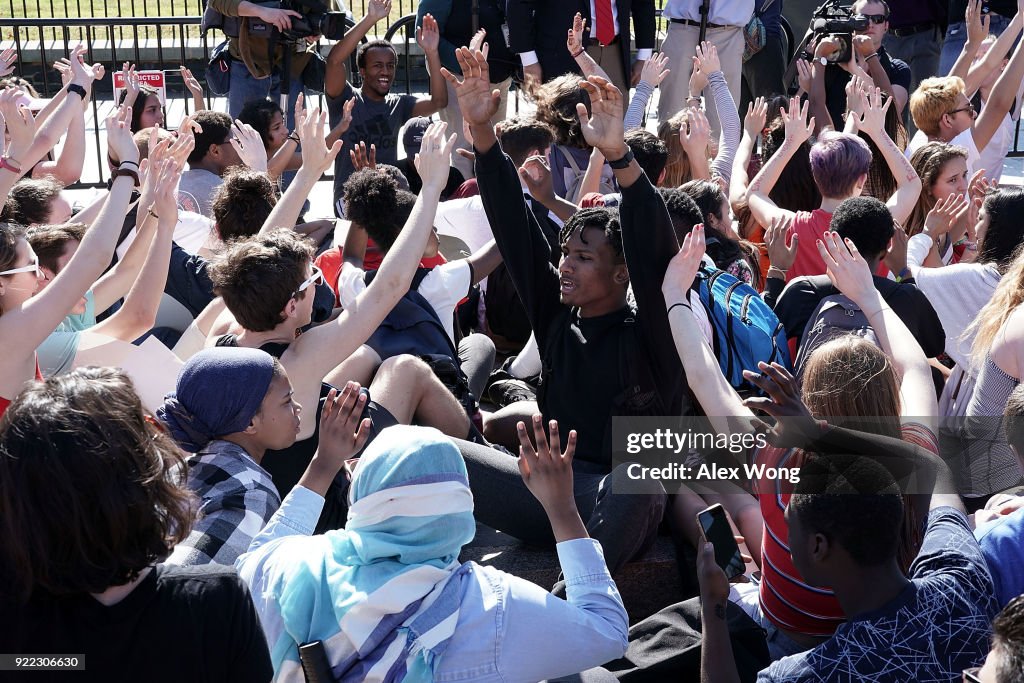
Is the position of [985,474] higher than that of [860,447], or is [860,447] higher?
[860,447]

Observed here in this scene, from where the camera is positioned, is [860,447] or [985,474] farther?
[985,474]

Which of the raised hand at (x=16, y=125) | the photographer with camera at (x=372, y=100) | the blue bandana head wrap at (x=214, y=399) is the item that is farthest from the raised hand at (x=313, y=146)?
the photographer with camera at (x=372, y=100)

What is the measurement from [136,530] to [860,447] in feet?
4.97

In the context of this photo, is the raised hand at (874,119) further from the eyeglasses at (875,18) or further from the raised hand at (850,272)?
the eyeglasses at (875,18)

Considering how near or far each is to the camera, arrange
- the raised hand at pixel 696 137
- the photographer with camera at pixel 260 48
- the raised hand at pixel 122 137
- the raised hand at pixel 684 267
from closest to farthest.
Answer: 1. the raised hand at pixel 684 267
2. the raised hand at pixel 122 137
3. the raised hand at pixel 696 137
4. the photographer with camera at pixel 260 48

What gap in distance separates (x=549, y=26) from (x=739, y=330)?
4.70m

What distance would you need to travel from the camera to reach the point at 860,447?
2.48 meters

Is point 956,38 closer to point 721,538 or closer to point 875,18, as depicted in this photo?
point 875,18

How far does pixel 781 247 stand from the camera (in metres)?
4.56

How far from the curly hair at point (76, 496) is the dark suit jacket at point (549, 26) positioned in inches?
251

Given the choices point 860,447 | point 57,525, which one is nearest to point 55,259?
point 57,525

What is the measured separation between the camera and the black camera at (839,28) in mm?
7258

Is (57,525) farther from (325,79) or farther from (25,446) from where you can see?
(325,79)

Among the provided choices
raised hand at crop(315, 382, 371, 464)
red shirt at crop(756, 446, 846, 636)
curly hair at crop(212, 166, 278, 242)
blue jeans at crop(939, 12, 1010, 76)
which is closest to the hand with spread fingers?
raised hand at crop(315, 382, 371, 464)
